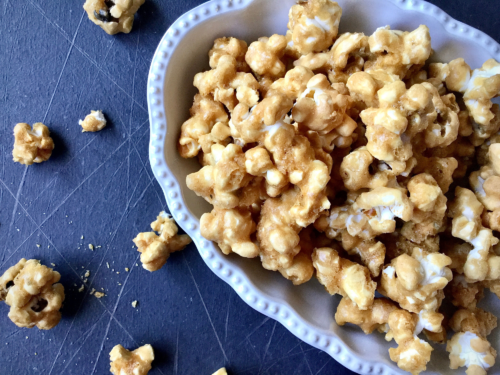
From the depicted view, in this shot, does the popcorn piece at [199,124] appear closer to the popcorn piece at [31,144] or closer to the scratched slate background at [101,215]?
the scratched slate background at [101,215]

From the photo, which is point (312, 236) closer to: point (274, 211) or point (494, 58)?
point (274, 211)

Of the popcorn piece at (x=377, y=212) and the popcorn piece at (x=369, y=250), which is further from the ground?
the popcorn piece at (x=377, y=212)

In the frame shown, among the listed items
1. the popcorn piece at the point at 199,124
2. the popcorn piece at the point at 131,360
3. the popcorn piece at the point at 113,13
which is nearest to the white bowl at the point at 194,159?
the popcorn piece at the point at 199,124

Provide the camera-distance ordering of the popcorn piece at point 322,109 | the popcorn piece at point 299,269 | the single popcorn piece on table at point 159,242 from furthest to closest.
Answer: the single popcorn piece on table at point 159,242 < the popcorn piece at point 299,269 < the popcorn piece at point 322,109

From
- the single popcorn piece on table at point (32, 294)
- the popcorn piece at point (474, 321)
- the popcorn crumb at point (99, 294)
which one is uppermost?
the popcorn piece at point (474, 321)

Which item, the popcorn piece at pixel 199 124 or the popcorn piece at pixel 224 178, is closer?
the popcorn piece at pixel 224 178

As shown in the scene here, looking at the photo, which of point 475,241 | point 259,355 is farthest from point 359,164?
point 259,355

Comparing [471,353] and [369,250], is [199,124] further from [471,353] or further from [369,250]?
[471,353]

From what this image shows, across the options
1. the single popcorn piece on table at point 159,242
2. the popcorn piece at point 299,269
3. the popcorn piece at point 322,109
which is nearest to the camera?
the popcorn piece at point 322,109
